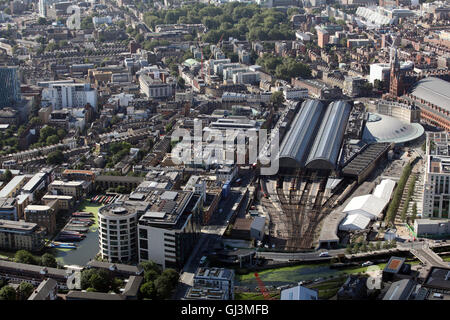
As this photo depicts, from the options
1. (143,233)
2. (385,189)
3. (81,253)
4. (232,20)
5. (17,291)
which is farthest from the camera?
(232,20)

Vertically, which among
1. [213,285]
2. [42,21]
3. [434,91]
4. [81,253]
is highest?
[42,21]

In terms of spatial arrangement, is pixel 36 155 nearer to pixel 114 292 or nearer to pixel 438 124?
pixel 114 292

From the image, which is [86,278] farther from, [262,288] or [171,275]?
[262,288]

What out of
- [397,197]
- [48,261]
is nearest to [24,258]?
[48,261]

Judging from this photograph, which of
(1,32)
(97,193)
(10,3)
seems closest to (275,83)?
(97,193)

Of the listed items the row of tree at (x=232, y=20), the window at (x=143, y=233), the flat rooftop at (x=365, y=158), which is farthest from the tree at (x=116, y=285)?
the row of tree at (x=232, y=20)

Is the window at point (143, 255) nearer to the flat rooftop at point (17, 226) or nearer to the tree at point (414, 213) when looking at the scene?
the flat rooftop at point (17, 226)
